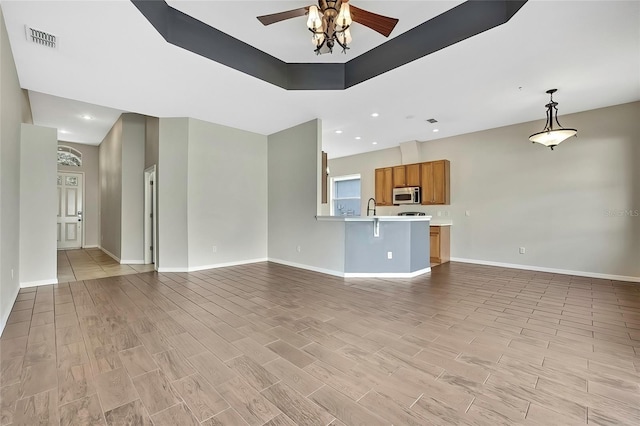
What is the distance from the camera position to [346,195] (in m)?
9.05

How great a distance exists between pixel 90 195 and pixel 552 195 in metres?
12.0

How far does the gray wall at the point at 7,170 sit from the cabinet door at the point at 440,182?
6.89m

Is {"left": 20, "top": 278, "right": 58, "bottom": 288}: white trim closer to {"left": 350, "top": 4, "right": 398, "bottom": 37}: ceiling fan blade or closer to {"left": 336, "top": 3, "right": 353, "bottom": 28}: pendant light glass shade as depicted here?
{"left": 336, "top": 3, "right": 353, "bottom": 28}: pendant light glass shade

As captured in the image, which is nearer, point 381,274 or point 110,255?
point 381,274

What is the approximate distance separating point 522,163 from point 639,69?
7.07ft

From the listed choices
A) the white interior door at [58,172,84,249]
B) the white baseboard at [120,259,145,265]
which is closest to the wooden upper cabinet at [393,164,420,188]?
the white baseboard at [120,259,145,265]

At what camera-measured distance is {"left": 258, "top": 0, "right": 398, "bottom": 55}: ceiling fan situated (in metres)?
2.25

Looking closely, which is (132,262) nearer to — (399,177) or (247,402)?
(247,402)

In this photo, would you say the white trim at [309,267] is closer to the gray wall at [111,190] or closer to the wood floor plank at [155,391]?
the wood floor plank at [155,391]

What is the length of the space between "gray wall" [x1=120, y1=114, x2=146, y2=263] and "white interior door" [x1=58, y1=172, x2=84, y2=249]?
3871mm

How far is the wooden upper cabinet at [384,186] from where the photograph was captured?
729 cm

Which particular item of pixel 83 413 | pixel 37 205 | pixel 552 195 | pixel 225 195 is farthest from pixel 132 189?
pixel 552 195

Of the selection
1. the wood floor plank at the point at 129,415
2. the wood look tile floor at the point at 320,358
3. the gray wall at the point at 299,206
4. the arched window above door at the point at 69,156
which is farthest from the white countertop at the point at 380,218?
the arched window above door at the point at 69,156

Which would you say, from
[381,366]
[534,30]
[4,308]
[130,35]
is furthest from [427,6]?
[4,308]
